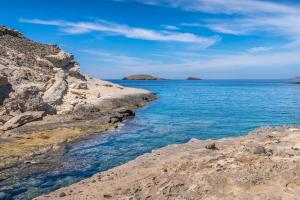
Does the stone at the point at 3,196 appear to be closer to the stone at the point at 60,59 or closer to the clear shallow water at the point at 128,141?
the clear shallow water at the point at 128,141

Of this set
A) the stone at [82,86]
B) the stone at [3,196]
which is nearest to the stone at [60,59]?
the stone at [82,86]

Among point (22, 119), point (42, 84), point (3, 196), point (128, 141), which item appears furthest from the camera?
point (42, 84)

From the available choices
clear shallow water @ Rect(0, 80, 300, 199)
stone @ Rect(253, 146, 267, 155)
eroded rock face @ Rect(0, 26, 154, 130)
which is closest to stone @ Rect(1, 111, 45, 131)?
eroded rock face @ Rect(0, 26, 154, 130)

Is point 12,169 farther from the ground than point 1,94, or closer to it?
closer to it

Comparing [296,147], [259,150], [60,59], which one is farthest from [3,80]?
[296,147]

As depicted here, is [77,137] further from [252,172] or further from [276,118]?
[276,118]

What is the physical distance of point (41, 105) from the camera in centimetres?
4222

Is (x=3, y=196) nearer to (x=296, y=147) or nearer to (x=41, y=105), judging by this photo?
(x=296, y=147)

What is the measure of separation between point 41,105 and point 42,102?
0.43 m

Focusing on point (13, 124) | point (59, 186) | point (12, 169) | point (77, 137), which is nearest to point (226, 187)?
point (59, 186)

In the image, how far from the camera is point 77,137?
3297 centimetres

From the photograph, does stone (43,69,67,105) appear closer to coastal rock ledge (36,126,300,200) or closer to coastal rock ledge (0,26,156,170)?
coastal rock ledge (0,26,156,170)

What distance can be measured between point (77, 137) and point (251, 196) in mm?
22342

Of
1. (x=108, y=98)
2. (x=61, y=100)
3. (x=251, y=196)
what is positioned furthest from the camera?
(x=108, y=98)
